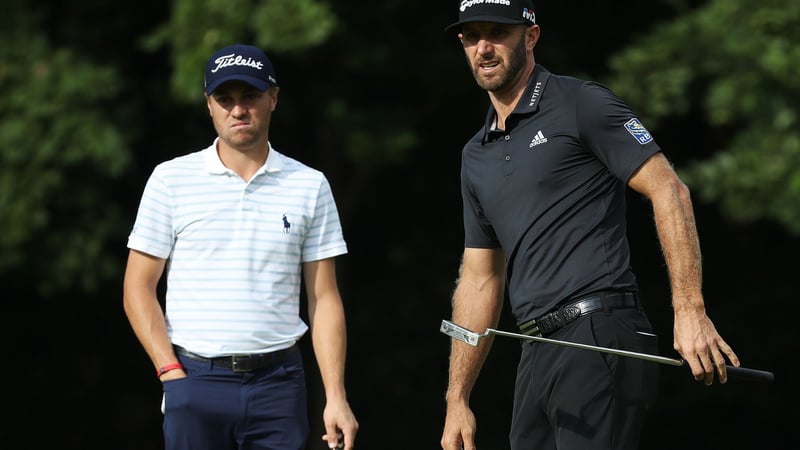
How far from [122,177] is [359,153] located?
7.37ft

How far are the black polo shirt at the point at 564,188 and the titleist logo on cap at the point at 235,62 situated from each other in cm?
93

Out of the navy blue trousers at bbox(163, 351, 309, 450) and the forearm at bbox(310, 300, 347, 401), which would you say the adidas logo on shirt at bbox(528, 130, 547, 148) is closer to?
the forearm at bbox(310, 300, 347, 401)

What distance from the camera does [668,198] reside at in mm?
3857

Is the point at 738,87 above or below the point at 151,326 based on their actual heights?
above

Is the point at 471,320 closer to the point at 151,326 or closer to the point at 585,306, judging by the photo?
the point at 585,306

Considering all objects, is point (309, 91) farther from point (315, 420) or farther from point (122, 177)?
point (315, 420)

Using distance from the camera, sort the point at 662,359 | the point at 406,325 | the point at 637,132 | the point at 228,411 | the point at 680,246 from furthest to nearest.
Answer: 1. the point at 406,325
2. the point at 228,411
3. the point at 637,132
4. the point at 680,246
5. the point at 662,359

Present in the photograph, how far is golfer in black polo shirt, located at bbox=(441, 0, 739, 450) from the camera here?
12.8 feet

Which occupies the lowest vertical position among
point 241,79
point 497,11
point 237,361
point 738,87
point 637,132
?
point 237,361

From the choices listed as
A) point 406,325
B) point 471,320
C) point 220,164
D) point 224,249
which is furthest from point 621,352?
point 406,325

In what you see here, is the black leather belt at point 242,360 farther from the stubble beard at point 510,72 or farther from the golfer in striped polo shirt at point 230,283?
the stubble beard at point 510,72

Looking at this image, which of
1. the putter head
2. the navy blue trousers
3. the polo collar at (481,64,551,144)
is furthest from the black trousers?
the navy blue trousers

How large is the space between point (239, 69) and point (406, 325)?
799 centimetres

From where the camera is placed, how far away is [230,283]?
14.8ft
